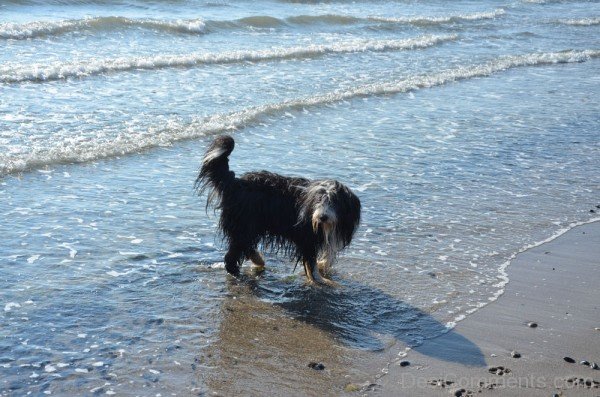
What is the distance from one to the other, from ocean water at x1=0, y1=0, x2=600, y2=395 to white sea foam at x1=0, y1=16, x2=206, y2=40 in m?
0.07

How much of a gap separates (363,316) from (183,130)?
4970mm

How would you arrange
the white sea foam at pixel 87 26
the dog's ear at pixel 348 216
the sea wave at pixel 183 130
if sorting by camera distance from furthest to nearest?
the white sea foam at pixel 87 26, the sea wave at pixel 183 130, the dog's ear at pixel 348 216

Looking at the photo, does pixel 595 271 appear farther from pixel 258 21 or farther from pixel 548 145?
pixel 258 21

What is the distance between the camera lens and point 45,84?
39.6 feet

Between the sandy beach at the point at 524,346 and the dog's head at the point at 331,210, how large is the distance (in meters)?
1.12

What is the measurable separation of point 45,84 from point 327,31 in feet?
32.9

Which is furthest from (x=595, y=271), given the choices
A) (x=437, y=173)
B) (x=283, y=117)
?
(x=283, y=117)

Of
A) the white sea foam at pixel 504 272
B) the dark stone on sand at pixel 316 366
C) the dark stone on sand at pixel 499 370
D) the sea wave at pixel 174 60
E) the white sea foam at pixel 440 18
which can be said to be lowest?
the dark stone on sand at pixel 316 366

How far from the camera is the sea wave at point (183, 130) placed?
8719 millimetres

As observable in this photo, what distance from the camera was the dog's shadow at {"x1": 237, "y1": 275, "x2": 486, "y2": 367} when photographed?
548cm

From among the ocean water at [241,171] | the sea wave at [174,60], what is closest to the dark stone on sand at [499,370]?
the ocean water at [241,171]

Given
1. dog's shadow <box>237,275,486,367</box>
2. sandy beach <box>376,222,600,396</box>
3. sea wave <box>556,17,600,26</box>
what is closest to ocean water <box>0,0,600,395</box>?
dog's shadow <box>237,275,486,367</box>

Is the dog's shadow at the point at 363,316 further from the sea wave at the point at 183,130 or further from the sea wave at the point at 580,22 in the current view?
the sea wave at the point at 580,22

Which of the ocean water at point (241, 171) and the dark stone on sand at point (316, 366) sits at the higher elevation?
the ocean water at point (241, 171)
